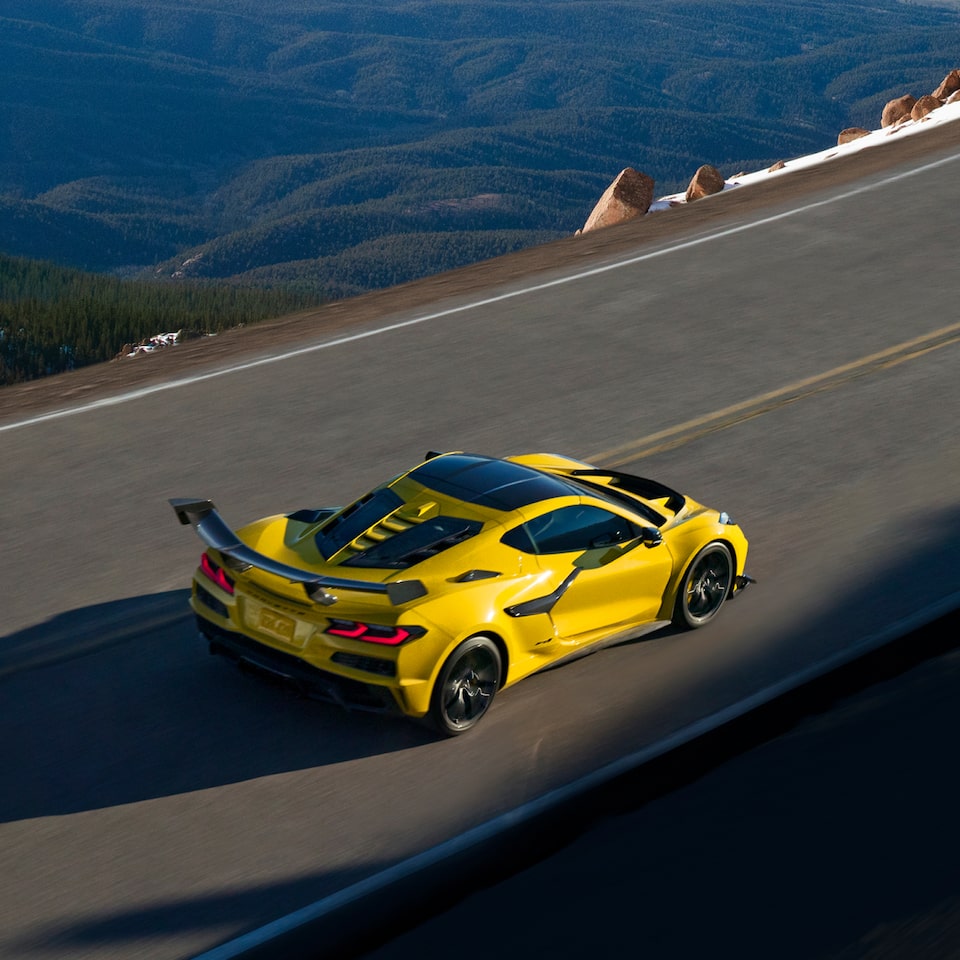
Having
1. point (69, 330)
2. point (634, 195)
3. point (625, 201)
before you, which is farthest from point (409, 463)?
point (69, 330)

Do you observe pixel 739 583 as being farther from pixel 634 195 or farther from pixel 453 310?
pixel 634 195

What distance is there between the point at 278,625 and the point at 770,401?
7.01m

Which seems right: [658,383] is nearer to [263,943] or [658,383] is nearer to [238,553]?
[238,553]

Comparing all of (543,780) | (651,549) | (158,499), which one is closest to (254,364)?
(158,499)

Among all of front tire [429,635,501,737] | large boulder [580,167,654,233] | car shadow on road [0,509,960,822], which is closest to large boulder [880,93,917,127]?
large boulder [580,167,654,233]

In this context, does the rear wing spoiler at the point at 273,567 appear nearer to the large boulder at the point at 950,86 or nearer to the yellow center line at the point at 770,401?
the yellow center line at the point at 770,401

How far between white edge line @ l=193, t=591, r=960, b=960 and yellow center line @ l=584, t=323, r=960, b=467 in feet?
12.6

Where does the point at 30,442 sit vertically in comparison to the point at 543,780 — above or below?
above

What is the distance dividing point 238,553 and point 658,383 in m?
7.01

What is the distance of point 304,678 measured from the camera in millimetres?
7035

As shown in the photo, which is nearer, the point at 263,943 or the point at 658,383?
the point at 263,943

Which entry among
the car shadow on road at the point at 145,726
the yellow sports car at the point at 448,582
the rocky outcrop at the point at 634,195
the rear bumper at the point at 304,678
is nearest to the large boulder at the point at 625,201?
the rocky outcrop at the point at 634,195

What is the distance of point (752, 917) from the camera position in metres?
5.89

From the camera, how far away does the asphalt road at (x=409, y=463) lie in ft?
21.4
